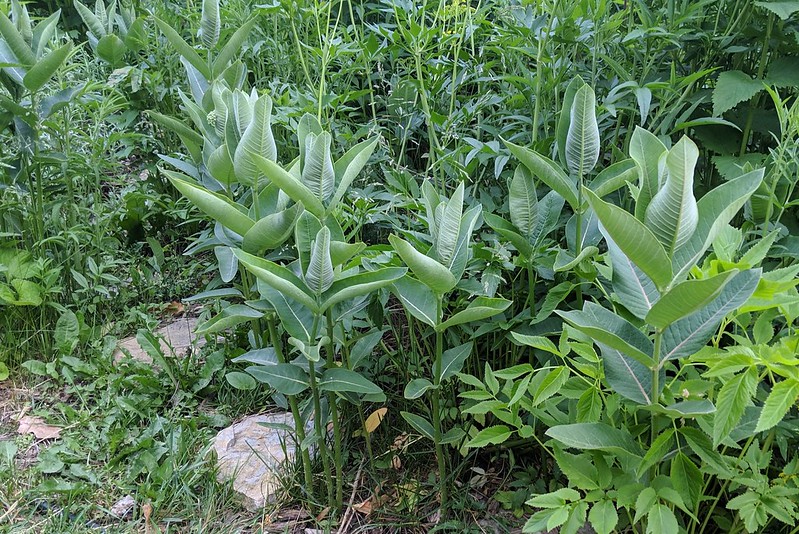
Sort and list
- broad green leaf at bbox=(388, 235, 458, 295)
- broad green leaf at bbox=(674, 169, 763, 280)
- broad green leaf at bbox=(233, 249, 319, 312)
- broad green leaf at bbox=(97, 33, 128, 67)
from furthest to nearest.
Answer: broad green leaf at bbox=(97, 33, 128, 67) < broad green leaf at bbox=(233, 249, 319, 312) < broad green leaf at bbox=(388, 235, 458, 295) < broad green leaf at bbox=(674, 169, 763, 280)

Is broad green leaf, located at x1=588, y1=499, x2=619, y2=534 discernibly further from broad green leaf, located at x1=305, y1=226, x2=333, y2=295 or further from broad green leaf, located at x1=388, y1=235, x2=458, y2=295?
broad green leaf, located at x1=305, y1=226, x2=333, y2=295

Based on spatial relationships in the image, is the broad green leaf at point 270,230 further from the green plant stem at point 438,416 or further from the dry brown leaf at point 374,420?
the dry brown leaf at point 374,420

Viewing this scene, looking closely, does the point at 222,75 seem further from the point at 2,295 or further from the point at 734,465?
the point at 734,465

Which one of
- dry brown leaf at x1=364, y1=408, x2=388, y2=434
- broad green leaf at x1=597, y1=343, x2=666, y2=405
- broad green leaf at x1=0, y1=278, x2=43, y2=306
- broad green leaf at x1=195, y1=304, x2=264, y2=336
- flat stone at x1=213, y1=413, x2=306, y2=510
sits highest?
broad green leaf at x1=597, y1=343, x2=666, y2=405

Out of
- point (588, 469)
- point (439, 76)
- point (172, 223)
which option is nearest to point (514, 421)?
point (588, 469)

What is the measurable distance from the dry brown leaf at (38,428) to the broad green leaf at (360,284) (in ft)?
4.99

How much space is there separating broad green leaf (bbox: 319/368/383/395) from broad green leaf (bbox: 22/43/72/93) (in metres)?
1.78

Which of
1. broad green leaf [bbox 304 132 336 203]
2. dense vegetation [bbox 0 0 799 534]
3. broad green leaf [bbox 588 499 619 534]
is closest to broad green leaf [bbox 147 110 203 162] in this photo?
dense vegetation [bbox 0 0 799 534]

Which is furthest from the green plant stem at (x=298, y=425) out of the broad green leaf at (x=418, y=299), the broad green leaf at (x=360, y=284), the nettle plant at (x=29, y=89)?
the nettle plant at (x=29, y=89)

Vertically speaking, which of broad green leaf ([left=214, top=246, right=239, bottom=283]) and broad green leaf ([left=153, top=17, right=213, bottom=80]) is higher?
broad green leaf ([left=153, top=17, right=213, bottom=80])

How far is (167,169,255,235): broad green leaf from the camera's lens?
1.83m

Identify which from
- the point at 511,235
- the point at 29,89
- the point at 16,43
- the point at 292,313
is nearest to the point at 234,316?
the point at 292,313

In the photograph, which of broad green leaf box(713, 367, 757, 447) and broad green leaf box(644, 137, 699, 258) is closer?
broad green leaf box(644, 137, 699, 258)

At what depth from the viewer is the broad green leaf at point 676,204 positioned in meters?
1.22
